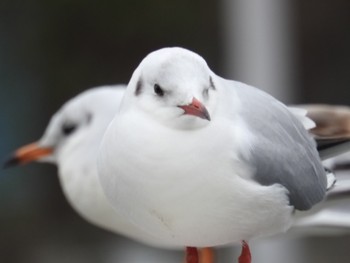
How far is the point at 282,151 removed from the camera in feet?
3.64

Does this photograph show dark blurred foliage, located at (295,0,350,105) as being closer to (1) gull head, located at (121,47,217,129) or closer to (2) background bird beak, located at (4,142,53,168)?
(2) background bird beak, located at (4,142,53,168)

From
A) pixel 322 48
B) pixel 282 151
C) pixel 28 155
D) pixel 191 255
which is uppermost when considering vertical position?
pixel 282 151

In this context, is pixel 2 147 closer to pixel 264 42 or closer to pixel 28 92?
pixel 28 92

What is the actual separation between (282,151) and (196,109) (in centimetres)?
15

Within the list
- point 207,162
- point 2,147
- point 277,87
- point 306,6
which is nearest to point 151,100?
point 207,162

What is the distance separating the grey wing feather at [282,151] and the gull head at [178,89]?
2.8 inches

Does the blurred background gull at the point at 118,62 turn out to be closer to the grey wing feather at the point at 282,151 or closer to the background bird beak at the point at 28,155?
the background bird beak at the point at 28,155

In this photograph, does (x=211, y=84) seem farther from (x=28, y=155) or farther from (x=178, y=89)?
(x=28, y=155)

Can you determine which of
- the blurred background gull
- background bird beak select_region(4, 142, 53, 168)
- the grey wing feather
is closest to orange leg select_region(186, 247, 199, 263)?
the grey wing feather

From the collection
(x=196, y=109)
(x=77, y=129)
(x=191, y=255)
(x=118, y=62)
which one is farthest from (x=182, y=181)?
(x=118, y=62)

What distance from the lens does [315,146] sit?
3.92ft

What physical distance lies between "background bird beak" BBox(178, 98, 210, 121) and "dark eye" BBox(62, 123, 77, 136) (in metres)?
0.74

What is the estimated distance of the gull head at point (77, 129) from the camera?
5.46ft

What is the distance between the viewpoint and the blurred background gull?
11.4ft
